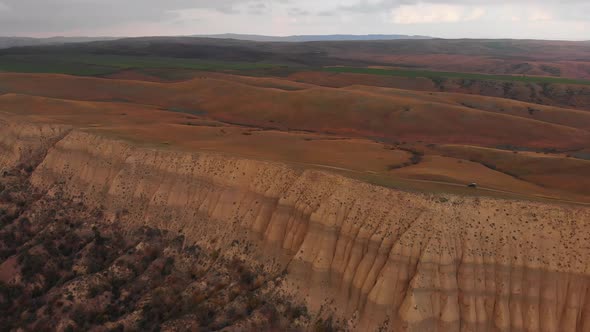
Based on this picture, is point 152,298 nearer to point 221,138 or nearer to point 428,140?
point 221,138

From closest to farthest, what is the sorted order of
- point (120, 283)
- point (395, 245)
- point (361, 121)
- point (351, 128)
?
point (395, 245), point (120, 283), point (351, 128), point (361, 121)

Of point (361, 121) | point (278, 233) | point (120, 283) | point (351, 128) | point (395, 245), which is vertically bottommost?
point (120, 283)

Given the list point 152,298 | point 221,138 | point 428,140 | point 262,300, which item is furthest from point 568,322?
point 428,140

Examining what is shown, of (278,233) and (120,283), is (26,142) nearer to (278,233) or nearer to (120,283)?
(120,283)

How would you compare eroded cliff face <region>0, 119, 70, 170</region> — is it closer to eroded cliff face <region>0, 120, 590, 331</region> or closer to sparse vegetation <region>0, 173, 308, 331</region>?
sparse vegetation <region>0, 173, 308, 331</region>

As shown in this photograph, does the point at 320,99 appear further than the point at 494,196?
Yes

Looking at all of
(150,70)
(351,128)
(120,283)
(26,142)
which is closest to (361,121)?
(351,128)

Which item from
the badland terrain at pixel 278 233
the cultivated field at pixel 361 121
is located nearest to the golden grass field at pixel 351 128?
the cultivated field at pixel 361 121
